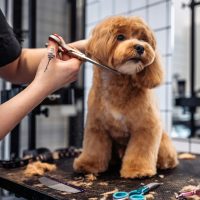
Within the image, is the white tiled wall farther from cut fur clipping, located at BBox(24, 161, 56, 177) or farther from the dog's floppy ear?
cut fur clipping, located at BBox(24, 161, 56, 177)

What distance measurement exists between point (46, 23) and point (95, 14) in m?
0.37

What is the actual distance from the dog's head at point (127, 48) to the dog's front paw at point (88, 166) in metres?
0.31

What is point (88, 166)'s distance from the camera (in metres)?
0.97

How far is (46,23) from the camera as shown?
2.05 meters

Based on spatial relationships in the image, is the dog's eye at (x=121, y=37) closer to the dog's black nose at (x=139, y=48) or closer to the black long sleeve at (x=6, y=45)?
the dog's black nose at (x=139, y=48)

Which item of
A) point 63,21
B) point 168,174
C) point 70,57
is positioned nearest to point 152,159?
point 168,174

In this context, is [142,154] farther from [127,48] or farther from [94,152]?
[127,48]

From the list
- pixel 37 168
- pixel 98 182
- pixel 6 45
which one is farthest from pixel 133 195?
pixel 6 45

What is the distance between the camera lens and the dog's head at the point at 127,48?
2.77 ft

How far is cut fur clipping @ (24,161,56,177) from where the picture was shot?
97cm

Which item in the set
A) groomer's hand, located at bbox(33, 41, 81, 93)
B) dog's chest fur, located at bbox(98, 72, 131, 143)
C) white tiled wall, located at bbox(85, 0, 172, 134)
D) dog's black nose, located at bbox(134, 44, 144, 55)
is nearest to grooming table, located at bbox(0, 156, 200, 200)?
dog's chest fur, located at bbox(98, 72, 131, 143)

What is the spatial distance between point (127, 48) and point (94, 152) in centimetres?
37

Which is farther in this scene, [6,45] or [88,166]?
[88,166]

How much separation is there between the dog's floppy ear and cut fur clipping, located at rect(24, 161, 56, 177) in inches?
17.3
